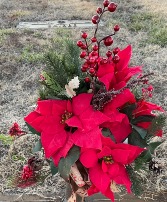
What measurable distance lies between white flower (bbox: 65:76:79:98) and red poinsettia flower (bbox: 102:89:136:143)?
133mm

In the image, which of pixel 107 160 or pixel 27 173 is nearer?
pixel 107 160

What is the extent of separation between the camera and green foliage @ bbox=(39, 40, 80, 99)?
150 centimetres

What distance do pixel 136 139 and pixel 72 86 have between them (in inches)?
13.6

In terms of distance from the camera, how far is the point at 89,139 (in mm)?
1390

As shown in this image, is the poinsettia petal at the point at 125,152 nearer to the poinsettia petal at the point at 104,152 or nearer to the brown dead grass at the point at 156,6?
the poinsettia petal at the point at 104,152

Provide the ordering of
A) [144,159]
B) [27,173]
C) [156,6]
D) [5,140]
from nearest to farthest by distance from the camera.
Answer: [144,159] < [27,173] < [5,140] < [156,6]

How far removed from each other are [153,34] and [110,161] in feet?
11.3

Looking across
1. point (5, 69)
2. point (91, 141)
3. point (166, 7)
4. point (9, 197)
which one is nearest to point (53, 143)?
point (91, 141)

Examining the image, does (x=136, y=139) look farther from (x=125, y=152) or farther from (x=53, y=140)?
(x=53, y=140)

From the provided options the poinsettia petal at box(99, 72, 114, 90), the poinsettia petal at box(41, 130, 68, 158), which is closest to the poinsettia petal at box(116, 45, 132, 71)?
the poinsettia petal at box(99, 72, 114, 90)

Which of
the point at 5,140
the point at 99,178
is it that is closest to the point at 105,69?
the point at 99,178

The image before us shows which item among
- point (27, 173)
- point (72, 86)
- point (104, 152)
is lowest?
point (27, 173)

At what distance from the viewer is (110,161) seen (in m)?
1.46

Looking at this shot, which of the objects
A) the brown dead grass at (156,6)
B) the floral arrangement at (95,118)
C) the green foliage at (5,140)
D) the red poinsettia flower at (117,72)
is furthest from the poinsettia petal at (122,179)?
the brown dead grass at (156,6)
